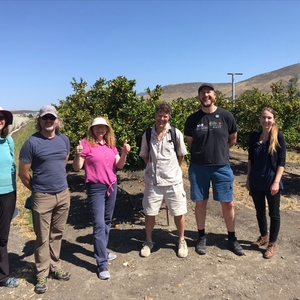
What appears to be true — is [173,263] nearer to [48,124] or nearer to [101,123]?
[101,123]

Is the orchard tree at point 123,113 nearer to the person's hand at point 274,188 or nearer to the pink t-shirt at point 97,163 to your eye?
the pink t-shirt at point 97,163

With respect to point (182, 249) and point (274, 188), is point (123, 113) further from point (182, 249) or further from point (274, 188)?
point (274, 188)

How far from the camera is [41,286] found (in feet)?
10.6

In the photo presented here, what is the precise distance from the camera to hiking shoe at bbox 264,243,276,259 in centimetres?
380

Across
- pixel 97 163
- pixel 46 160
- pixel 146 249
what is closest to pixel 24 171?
pixel 46 160

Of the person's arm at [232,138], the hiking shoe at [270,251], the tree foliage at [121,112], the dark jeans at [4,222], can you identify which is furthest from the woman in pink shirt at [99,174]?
the hiking shoe at [270,251]

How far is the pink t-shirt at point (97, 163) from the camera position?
11.2 feet

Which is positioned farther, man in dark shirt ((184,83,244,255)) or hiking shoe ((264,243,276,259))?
hiking shoe ((264,243,276,259))

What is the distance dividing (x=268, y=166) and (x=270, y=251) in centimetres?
114

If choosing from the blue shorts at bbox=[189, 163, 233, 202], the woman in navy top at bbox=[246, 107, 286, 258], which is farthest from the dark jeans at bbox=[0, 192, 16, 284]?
the woman in navy top at bbox=[246, 107, 286, 258]

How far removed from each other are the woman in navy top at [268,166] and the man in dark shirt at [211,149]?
319mm

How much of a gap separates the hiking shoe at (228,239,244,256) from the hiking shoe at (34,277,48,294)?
7.96 ft

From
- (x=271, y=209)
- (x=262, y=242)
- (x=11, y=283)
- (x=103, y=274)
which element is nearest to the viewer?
(x=11, y=283)

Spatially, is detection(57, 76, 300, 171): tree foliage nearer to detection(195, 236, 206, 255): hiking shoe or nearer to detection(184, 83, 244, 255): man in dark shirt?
detection(184, 83, 244, 255): man in dark shirt
